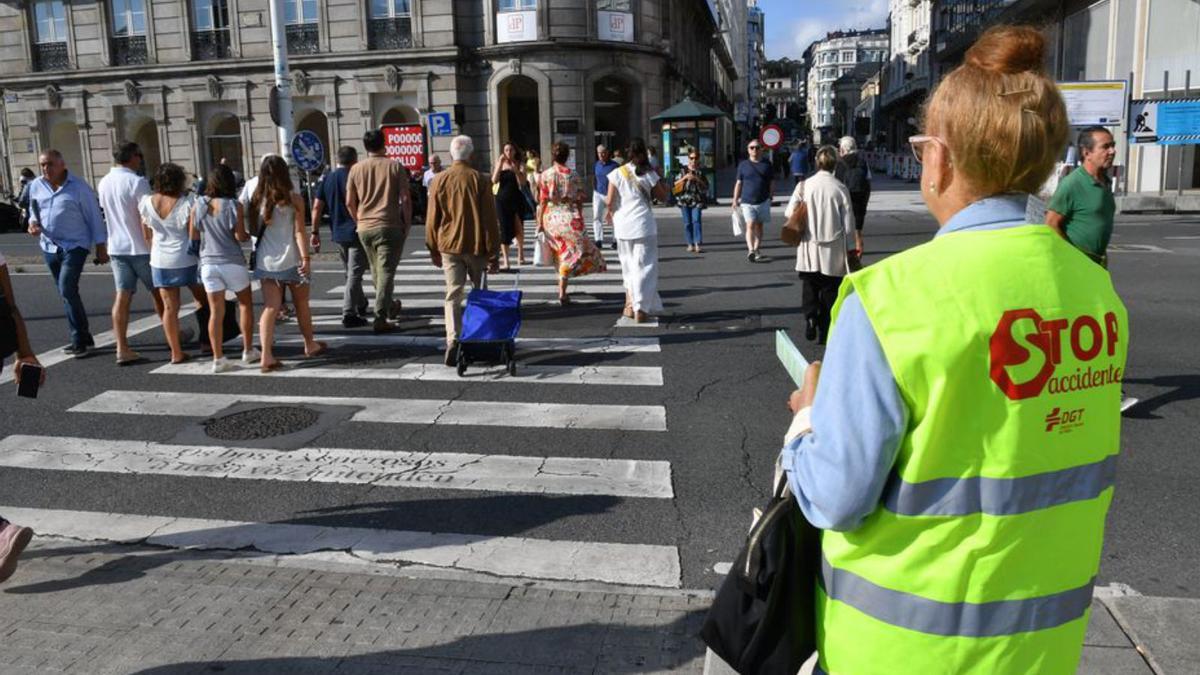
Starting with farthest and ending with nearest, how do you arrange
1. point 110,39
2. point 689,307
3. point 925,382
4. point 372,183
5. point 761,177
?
point 110,39
point 761,177
point 689,307
point 372,183
point 925,382

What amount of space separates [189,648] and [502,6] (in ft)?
101

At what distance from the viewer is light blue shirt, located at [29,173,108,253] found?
28.7 ft

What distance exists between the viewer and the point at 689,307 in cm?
1077

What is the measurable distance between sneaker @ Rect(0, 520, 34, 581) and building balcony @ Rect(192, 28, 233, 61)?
33.5m

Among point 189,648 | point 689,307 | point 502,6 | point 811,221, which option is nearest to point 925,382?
point 189,648

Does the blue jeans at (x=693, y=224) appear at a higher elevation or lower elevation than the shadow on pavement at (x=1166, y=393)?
higher

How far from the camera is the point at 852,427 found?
5.13 feet

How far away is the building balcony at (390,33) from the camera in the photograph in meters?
32.4

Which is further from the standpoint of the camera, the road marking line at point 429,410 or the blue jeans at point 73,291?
the blue jeans at point 73,291

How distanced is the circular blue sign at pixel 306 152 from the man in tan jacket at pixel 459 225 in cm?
885

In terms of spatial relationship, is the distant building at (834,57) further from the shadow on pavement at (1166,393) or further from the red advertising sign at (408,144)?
the shadow on pavement at (1166,393)

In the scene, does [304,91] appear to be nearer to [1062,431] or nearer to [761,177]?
[761,177]

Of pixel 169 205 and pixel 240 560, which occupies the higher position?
pixel 169 205

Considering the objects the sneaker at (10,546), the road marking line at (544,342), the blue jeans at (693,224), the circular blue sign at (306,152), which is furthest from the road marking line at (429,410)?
the circular blue sign at (306,152)
